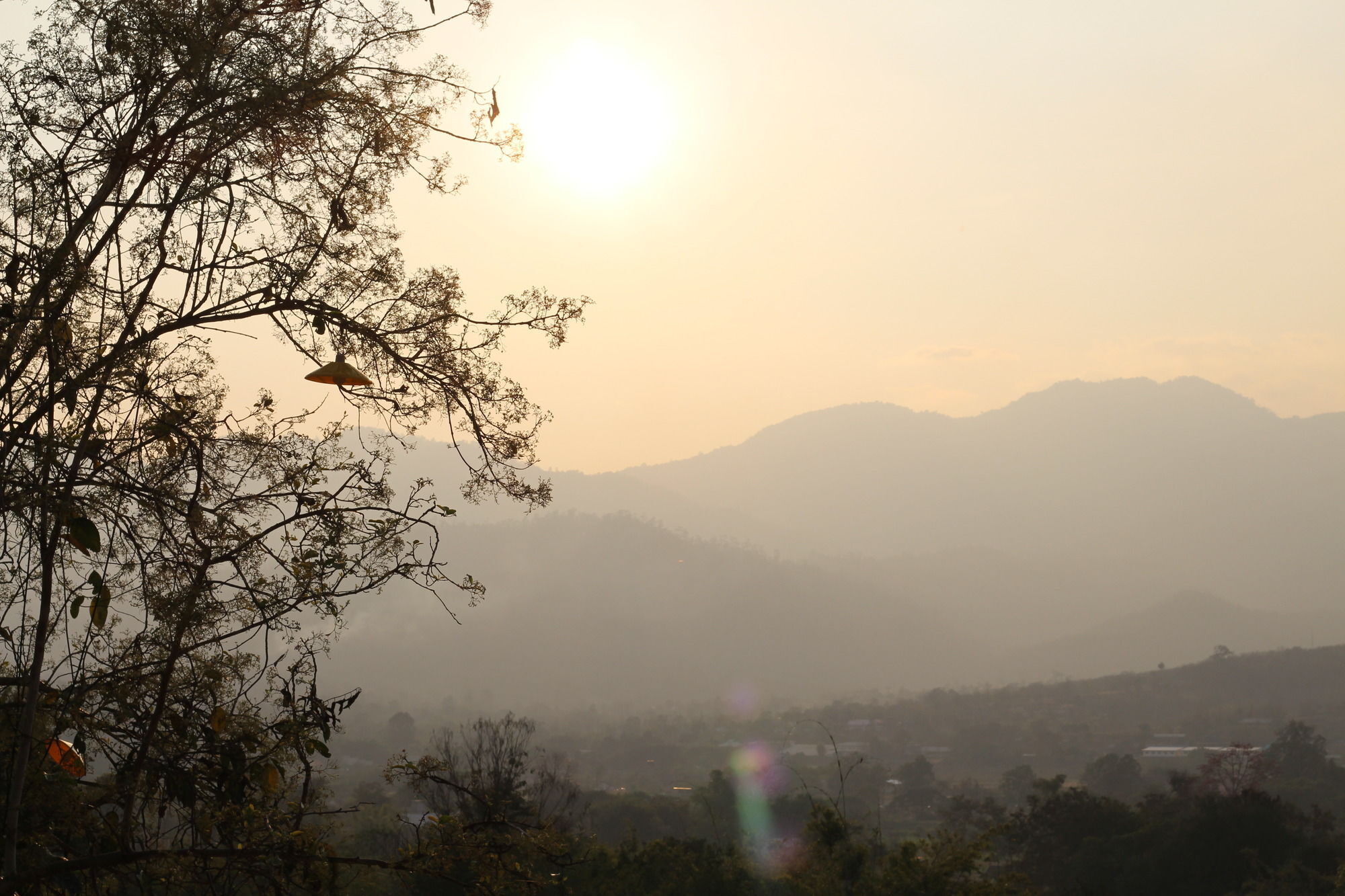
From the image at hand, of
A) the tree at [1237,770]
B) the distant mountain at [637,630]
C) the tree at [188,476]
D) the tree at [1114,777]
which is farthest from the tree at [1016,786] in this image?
the distant mountain at [637,630]

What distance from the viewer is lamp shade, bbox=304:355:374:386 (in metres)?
3.69

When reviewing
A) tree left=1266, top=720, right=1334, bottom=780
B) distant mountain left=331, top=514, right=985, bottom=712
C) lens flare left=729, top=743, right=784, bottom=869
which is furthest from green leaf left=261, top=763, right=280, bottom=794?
distant mountain left=331, top=514, right=985, bottom=712

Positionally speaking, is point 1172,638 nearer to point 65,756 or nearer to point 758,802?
point 758,802

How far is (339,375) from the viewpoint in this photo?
12.1 feet

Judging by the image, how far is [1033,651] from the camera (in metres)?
145

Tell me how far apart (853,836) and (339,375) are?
72.4 feet

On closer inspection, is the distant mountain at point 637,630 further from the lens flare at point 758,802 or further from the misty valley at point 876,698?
the lens flare at point 758,802

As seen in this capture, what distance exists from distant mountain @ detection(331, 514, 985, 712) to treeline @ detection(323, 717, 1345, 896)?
7333 centimetres

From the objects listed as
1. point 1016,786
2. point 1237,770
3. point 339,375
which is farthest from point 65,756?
point 1016,786

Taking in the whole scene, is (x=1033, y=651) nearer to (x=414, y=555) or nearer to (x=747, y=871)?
(x=747, y=871)

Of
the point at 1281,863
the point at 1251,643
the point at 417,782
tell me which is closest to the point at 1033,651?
the point at 1251,643

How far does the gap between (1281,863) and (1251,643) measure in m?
128

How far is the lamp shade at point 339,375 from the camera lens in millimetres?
3689

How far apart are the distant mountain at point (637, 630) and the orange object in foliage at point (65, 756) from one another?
116282 millimetres
